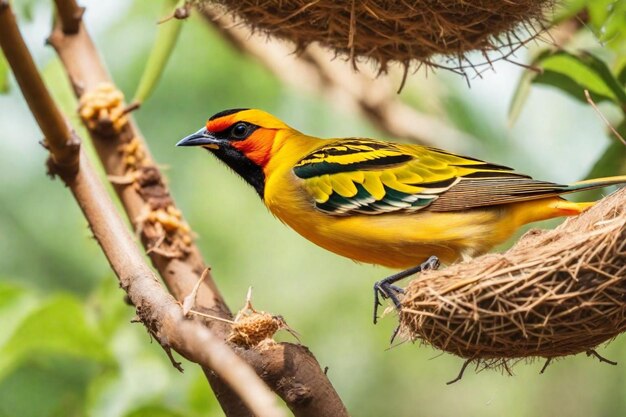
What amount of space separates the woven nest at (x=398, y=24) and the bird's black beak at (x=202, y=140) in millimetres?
470

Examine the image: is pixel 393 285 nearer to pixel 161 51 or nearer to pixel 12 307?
pixel 161 51

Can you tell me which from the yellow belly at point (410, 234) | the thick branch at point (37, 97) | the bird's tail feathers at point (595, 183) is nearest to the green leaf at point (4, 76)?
the thick branch at point (37, 97)

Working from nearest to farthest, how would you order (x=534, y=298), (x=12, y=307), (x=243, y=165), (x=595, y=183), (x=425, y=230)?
(x=534, y=298), (x=595, y=183), (x=425, y=230), (x=12, y=307), (x=243, y=165)

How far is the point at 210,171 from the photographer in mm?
6469

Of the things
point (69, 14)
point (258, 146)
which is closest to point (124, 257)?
point (258, 146)

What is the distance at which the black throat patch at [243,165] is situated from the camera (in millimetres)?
3645

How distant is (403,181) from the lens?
326 cm

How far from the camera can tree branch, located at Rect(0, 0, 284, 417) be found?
1681 mm

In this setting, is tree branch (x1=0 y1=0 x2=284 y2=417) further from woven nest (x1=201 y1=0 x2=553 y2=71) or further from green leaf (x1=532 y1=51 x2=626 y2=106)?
green leaf (x1=532 y1=51 x2=626 y2=106)

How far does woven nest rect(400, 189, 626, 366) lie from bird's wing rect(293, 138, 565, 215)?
41 cm

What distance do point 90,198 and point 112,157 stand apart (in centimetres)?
53

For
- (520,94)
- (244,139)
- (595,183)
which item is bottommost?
(244,139)

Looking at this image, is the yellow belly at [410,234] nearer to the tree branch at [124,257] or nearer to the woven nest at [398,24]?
Result: the woven nest at [398,24]

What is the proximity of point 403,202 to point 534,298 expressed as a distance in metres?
0.73
